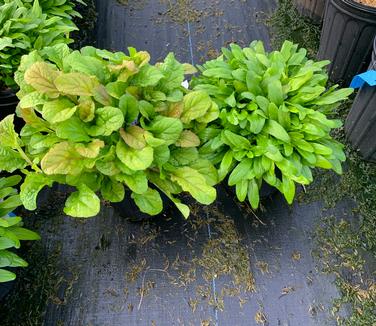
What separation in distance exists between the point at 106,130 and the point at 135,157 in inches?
5.9

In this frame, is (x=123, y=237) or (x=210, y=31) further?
(x=210, y=31)

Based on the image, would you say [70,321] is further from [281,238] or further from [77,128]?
[281,238]

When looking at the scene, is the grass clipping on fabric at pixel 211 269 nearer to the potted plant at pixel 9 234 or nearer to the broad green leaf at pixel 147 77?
the potted plant at pixel 9 234

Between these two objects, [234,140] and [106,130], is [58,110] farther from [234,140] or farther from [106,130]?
[234,140]

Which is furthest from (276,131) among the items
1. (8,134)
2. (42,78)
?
(8,134)

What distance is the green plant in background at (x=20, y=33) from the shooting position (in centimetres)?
192

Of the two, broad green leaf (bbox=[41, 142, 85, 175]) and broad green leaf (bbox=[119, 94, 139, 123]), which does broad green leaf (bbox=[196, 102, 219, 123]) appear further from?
broad green leaf (bbox=[41, 142, 85, 175])

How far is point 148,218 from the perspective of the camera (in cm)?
205

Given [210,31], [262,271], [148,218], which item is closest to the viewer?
[262,271]

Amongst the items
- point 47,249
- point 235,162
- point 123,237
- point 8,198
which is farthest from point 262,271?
point 8,198

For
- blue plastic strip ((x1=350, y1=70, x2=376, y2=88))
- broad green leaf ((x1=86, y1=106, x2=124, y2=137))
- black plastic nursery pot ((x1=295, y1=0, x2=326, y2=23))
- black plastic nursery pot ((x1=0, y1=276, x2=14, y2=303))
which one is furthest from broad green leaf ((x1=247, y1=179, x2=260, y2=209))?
black plastic nursery pot ((x1=295, y1=0, x2=326, y2=23))

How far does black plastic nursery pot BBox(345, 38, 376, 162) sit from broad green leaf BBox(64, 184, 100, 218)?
1644mm

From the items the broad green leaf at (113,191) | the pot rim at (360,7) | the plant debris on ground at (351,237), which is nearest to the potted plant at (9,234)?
the broad green leaf at (113,191)

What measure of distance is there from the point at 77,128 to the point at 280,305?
1302 millimetres
